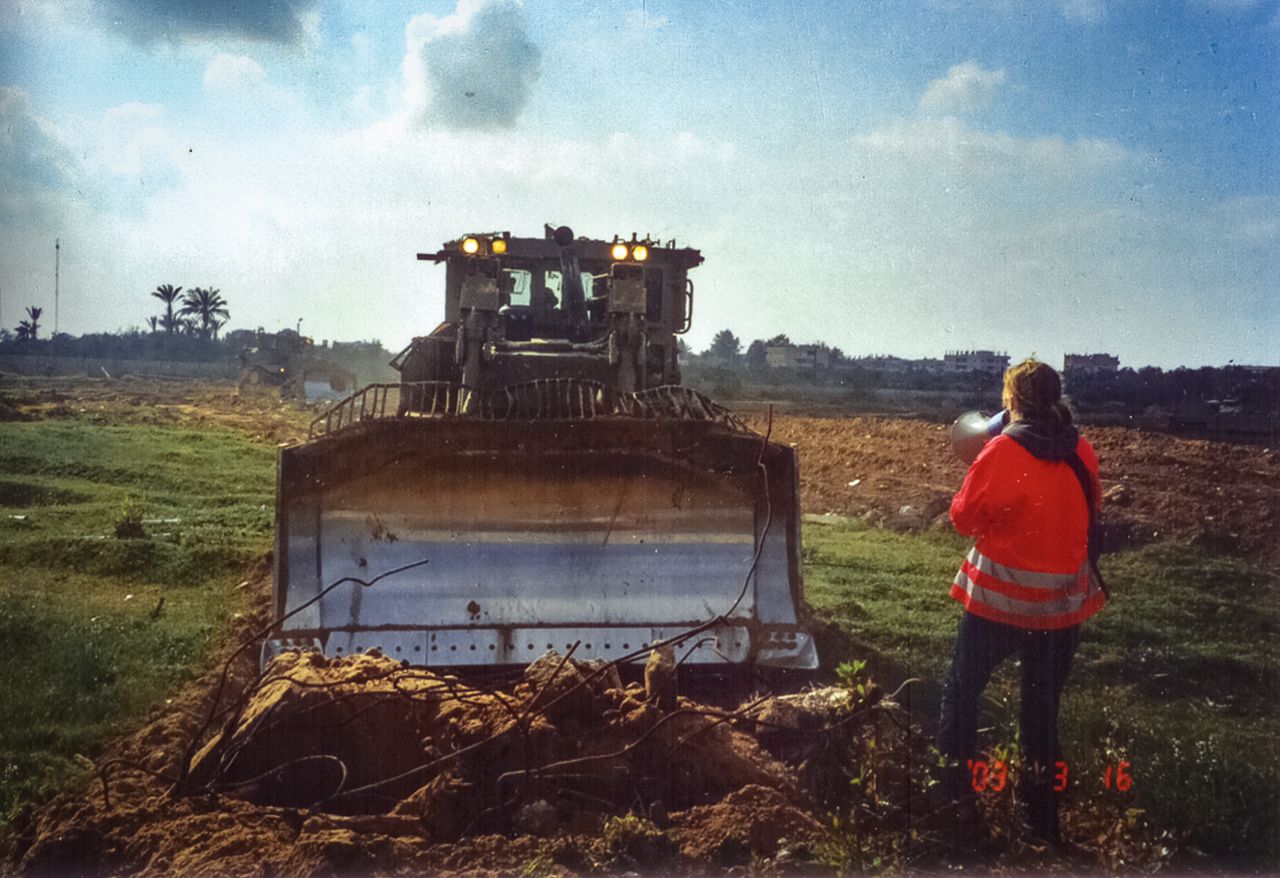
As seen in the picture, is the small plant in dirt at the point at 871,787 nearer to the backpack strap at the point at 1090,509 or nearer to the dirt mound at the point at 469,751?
the dirt mound at the point at 469,751

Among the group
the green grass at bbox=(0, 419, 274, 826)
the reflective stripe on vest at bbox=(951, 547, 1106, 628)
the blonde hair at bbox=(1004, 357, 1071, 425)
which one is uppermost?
the blonde hair at bbox=(1004, 357, 1071, 425)

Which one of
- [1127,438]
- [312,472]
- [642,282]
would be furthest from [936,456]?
[312,472]

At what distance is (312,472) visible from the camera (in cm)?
484

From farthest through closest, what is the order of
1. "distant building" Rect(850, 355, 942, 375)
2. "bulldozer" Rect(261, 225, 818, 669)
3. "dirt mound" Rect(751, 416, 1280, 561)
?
"distant building" Rect(850, 355, 942, 375) < "dirt mound" Rect(751, 416, 1280, 561) < "bulldozer" Rect(261, 225, 818, 669)

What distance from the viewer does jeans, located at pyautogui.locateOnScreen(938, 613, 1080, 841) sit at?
3666 millimetres

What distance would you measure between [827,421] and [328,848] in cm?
2296

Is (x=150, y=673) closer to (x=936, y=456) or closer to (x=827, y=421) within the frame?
(x=936, y=456)

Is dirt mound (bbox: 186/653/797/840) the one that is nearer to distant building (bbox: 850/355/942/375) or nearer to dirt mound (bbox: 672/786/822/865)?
dirt mound (bbox: 672/786/822/865)

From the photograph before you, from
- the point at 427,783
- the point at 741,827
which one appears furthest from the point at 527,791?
the point at 741,827

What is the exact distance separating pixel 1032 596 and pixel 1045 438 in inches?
22.6

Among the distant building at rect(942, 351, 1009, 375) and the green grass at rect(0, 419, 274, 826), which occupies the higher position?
the distant building at rect(942, 351, 1009, 375)

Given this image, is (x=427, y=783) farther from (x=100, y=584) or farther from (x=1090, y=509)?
(x=100, y=584)

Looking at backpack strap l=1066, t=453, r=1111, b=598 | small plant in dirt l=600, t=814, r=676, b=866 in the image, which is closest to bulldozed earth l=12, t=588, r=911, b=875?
small plant in dirt l=600, t=814, r=676, b=866
